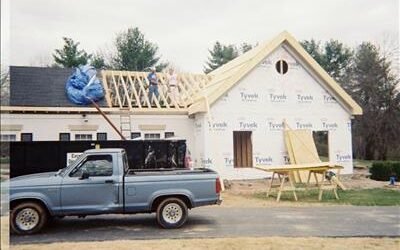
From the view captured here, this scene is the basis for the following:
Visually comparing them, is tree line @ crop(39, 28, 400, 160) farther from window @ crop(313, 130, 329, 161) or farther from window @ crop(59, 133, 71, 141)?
window @ crop(59, 133, 71, 141)

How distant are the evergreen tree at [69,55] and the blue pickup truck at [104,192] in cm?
3416

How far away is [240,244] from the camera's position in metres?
7.58

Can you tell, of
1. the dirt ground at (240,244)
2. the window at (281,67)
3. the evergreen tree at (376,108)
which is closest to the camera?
the dirt ground at (240,244)

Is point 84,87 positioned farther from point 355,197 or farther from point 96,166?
point 355,197

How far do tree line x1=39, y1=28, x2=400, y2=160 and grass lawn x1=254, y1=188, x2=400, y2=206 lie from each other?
72.5ft

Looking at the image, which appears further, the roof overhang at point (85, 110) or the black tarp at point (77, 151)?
the roof overhang at point (85, 110)

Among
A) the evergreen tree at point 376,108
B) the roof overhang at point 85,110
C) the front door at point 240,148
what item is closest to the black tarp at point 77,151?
the roof overhang at point 85,110

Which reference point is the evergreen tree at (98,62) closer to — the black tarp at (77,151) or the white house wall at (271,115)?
the white house wall at (271,115)

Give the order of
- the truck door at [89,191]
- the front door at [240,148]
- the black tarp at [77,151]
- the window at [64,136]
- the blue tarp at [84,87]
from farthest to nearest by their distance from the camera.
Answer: the front door at [240,148] → the blue tarp at [84,87] → the window at [64,136] → the black tarp at [77,151] → the truck door at [89,191]

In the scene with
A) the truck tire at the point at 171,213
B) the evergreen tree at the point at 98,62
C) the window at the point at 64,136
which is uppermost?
the evergreen tree at the point at 98,62

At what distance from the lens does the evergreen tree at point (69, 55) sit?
4112 cm

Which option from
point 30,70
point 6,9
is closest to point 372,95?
point 30,70

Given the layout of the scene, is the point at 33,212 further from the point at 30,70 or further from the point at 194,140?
the point at 30,70

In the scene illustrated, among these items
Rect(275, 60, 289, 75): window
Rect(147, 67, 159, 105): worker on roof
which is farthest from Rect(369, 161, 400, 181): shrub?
Rect(147, 67, 159, 105): worker on roof
